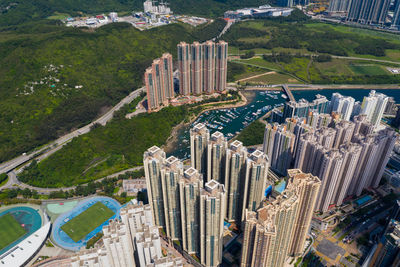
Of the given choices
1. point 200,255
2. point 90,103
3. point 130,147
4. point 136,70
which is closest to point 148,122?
point 130,147

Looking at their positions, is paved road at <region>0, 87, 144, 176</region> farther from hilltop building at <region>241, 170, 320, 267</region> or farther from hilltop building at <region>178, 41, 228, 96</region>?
hilltop building at <region>241, 170, 320, 267</region>

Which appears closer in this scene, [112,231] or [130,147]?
[112,231]

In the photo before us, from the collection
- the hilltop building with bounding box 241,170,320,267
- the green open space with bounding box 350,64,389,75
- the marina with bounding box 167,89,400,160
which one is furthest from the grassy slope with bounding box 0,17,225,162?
the green open space with bounding box 350,64,389,75

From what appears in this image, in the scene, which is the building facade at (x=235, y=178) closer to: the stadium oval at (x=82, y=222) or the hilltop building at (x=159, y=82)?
the stadium oval at (x=82, y=222)

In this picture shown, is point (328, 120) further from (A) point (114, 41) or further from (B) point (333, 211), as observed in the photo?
(A) point (114, 41)

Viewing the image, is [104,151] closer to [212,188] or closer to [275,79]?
[212,188]
